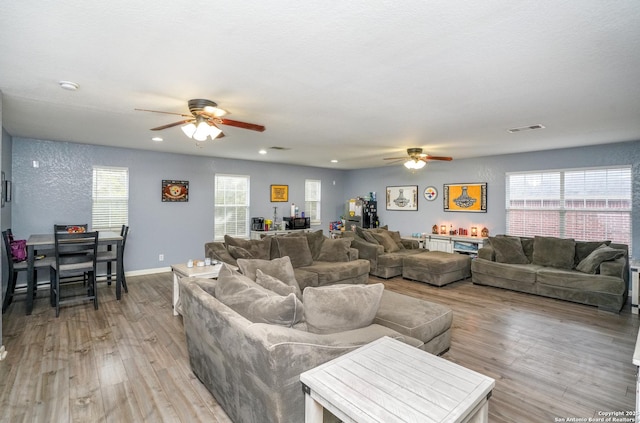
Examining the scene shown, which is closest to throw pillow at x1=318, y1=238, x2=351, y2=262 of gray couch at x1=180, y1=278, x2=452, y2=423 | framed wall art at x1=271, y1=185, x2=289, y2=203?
gray couch at x1=180, y1=278, x2=452, y2=423

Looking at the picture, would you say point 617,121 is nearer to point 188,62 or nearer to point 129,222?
point 188,62

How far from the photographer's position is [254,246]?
196 inches

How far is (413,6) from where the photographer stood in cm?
170

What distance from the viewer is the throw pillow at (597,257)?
15.3 ft

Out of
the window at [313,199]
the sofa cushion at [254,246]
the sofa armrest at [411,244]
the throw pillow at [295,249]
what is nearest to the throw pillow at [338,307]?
the sofa cushion at [254,246]

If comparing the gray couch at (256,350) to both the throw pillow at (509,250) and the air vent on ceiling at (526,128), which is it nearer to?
the air vent on ceiling at (526,128)

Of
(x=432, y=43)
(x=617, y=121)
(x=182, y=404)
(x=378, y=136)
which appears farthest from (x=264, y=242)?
(x=617, y=121)

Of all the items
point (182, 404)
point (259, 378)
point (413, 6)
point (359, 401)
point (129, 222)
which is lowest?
point (182, 404)

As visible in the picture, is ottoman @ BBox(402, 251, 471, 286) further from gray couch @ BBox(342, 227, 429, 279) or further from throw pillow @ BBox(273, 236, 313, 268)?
throw pillow @ BBox(273, 236, 313, 268)

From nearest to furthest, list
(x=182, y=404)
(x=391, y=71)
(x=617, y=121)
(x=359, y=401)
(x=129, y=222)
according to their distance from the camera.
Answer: (x=359, y=401), (x=182, y=404), (x=391, y=71), (x=617, y=121), (x=129, y=222)

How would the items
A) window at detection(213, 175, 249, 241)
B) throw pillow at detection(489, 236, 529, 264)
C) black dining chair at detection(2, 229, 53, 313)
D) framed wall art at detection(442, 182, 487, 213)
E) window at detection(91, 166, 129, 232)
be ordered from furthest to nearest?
1. window at detection(213, 175, 249, 241)
2. framed wall art at detection(442, 182, 487, 213)
3. window at detection(91, 166, 129, 232)
4. throw pillow at detection(489, 236, 529, 264)
5. black dining chair at detection(2, 229, 53, 313)

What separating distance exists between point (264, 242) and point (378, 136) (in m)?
2.45

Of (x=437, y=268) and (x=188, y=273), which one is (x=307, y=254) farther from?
(x=437, y=268)

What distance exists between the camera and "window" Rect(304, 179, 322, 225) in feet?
30.5
